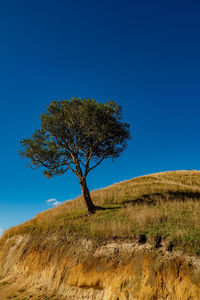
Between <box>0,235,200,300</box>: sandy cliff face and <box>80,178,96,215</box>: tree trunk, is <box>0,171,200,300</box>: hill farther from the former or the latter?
<box>80,178,96,215</box>: tree trunk

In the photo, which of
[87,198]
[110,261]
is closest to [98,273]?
[110,261]

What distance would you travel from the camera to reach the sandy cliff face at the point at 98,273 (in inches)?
359

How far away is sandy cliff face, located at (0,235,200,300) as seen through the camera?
912 cm

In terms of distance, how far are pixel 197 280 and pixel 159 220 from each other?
5809mm

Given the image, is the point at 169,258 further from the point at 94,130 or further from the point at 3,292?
the point at 94,130

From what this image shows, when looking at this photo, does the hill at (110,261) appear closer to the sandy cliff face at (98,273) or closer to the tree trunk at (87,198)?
the sandy cliff face at (98,273)

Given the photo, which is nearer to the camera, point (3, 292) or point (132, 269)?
point (132, 269)

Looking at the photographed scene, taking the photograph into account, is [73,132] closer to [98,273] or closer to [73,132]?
[73,132]

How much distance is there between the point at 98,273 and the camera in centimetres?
1155

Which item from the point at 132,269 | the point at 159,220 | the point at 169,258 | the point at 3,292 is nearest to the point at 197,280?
the point at 169,258

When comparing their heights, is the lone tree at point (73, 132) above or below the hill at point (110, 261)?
above

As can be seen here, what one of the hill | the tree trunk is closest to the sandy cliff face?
the hill

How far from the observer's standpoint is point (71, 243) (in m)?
14.6

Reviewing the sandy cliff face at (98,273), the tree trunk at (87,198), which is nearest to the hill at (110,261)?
the sandy cliff face at (98,273)
